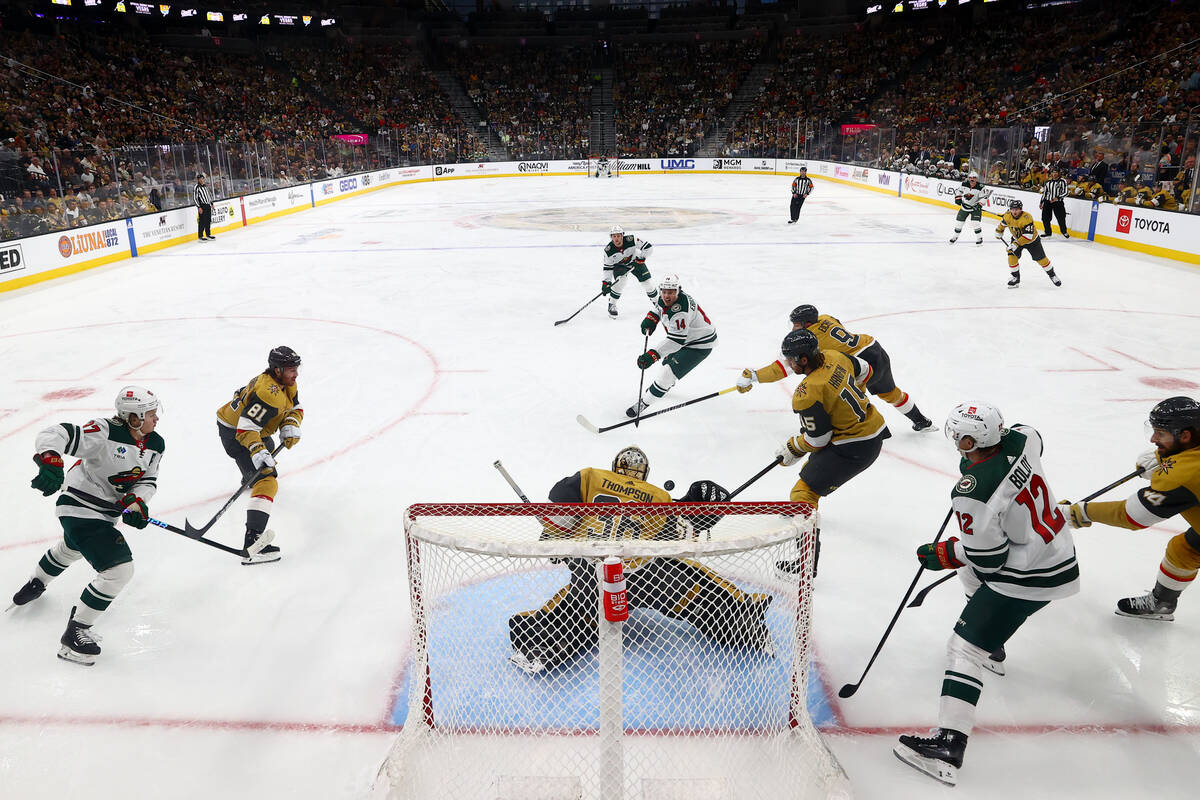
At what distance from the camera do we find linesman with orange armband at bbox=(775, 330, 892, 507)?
13.5 feet

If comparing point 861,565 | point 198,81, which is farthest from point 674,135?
point 861,565

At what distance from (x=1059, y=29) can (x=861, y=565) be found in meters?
33.1

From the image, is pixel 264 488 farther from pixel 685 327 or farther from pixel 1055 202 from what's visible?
pixel 1055 202

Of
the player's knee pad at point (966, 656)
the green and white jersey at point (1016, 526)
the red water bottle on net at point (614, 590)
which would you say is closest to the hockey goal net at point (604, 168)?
the green and white jersey at point (1016, 526)

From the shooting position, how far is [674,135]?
34.8m

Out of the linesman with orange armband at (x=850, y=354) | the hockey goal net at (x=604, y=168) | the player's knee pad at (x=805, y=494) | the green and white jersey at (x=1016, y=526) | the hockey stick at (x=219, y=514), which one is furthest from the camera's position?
the hockey goal net at (x=604, y=168)

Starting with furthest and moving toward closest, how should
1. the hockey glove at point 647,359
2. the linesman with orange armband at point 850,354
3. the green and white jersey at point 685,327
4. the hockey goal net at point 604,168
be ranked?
the hockey goal net at point 604,168 < the green and white jersey at point 685,327 < the hockey glove at point 647,359 < the linesman with orange armband at point 850,354

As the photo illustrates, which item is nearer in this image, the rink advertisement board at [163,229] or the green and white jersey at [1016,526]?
the green and white jersey at [1016,526]

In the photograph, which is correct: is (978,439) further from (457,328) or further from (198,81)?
(198,81)

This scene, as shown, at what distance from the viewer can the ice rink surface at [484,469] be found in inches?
118

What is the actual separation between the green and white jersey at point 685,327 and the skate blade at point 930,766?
13.6ft

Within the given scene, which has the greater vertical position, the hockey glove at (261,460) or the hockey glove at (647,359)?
the hockey glove at (647,359)

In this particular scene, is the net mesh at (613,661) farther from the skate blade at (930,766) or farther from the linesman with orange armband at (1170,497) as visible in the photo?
the linesman with orange armband at (1170,497)

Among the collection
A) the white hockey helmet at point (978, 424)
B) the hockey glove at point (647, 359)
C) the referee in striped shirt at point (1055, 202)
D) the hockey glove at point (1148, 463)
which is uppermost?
the referee in striped shirt at point (1055, 202)
